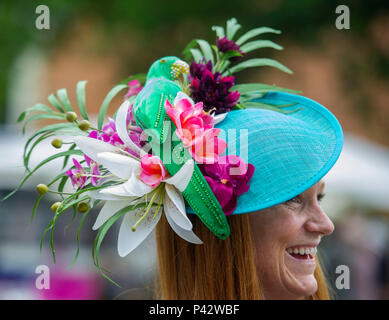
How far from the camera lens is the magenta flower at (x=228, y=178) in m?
1.91

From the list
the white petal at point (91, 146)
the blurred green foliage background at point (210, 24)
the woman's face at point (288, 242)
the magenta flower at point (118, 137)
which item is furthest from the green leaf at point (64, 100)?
the blurred green foliage background at point (210, 24)

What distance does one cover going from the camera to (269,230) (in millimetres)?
2072

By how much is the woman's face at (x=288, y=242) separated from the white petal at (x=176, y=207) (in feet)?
1.13

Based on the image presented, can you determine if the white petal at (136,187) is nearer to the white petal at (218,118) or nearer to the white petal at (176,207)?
the white petal at (176,207)

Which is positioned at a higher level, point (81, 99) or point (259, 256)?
point (81, 99)

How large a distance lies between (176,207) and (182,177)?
132mm

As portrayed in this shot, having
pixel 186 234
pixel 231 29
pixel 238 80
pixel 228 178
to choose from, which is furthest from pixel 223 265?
pixel 238 80

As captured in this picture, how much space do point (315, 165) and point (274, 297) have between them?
542 mm

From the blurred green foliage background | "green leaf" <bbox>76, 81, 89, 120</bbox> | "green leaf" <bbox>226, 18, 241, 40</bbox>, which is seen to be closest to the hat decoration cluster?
"green leaf" <bbox>76, 81, 89, 120</bbox>

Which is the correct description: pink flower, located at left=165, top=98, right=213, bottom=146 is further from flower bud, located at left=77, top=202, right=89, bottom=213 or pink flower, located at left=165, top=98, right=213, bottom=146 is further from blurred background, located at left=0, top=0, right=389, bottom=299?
blurred background, located at left=0, top=0, right=389, bottom=299

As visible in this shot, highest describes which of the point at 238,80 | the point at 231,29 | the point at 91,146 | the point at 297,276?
the point at 238,80

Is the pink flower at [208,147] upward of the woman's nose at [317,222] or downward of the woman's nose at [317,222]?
upward

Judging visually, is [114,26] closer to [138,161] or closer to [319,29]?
[319,29]

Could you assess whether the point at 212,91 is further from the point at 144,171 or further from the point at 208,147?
the point at 144,171
